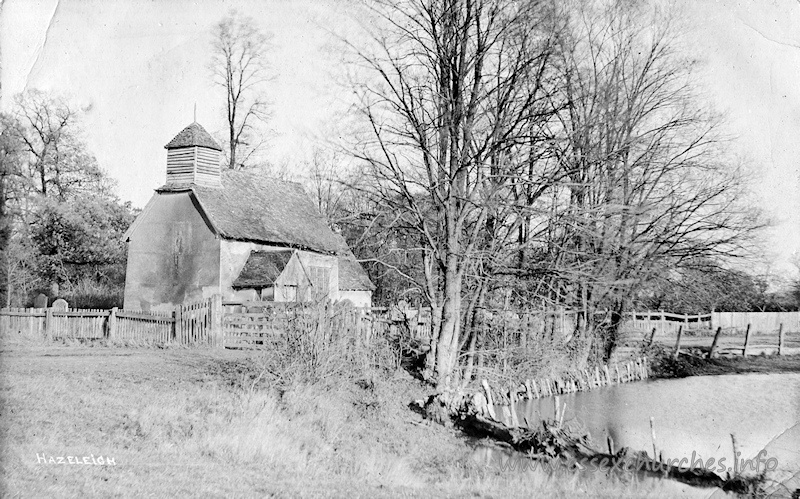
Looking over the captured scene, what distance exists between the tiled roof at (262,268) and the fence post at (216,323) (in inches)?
244

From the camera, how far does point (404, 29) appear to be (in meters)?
14.6

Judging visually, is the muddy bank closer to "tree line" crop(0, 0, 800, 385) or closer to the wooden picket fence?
"tree line" crop(0, 0, 800, 385)

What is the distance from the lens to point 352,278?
38.2 m

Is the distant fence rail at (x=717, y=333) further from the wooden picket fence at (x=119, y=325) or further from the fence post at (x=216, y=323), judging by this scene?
the wooden picket fence at (x=119, y=325)

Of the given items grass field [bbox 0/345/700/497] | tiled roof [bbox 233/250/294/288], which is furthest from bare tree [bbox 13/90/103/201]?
grass field [bbox 0/345/700/497]

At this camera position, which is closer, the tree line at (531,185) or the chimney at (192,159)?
the tree line at (531,185)

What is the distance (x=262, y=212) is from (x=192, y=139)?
14.8ft

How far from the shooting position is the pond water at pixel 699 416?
13.2 meters

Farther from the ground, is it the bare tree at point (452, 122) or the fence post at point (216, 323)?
the bare tree at point (452, 122)

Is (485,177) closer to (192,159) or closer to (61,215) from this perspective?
(192,159)

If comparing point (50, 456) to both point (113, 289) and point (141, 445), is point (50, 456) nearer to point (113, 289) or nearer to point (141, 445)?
point (141, 445)

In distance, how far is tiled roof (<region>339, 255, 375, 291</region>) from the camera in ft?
123

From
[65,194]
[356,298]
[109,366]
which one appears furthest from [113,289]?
[109,366]

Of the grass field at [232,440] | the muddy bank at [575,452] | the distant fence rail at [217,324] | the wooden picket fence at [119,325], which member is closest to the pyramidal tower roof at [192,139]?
the distant fence rail at [217,324]
